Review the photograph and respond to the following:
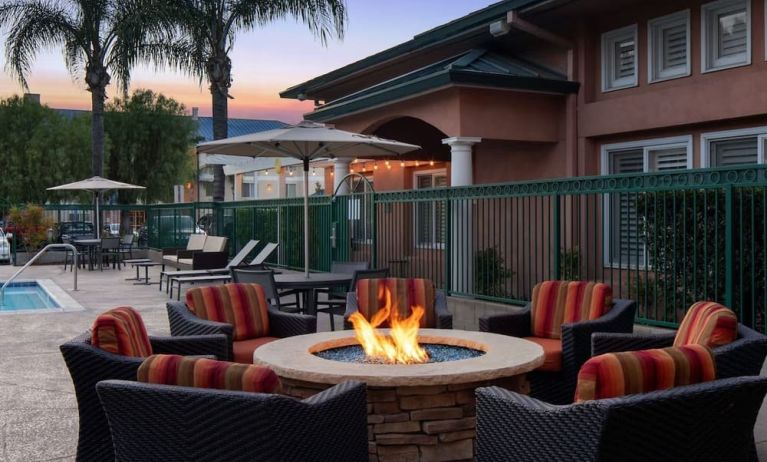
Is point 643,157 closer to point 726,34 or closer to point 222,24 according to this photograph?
point 726,34

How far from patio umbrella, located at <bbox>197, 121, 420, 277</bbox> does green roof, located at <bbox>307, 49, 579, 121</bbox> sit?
1.95m

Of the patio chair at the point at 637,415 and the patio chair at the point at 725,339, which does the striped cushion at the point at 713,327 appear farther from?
the patio chair at the point at 637,415

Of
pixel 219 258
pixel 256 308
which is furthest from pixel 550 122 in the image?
pixel 256 308

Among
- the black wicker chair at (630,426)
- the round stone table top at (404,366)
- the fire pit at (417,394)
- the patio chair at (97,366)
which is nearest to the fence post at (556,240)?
the round stone table top at (404,366)

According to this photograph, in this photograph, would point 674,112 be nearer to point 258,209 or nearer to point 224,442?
point 258,209

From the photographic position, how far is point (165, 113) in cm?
3938

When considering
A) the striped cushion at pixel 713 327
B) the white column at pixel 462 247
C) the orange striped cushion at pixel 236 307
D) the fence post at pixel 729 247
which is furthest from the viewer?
the white column at pixel 462 247

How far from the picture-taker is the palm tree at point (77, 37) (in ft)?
82.1

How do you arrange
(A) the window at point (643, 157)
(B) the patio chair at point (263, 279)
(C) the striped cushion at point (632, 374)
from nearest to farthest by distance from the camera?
(C) the striped cushion at point (632, 374), (B) the patio chair at point (263, 279), (A) the window at point (643, 157)

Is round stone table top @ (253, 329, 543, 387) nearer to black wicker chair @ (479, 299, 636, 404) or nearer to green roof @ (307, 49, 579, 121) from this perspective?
black wicker chair @ (479, 299, 636, 404)

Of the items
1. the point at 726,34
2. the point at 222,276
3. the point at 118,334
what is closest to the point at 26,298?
the point at 222,276

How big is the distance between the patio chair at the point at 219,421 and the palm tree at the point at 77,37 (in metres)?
22.2

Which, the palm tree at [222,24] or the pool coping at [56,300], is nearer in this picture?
the pool coping at [56,300]

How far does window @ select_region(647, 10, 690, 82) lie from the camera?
497 inches
